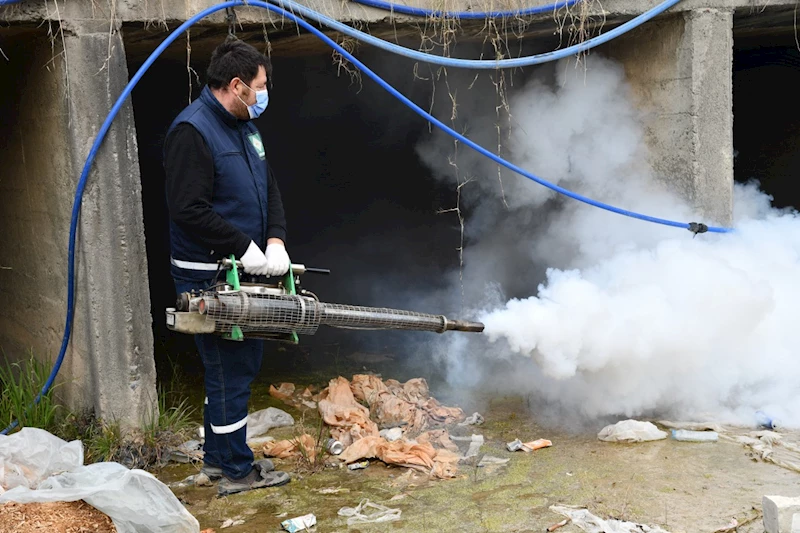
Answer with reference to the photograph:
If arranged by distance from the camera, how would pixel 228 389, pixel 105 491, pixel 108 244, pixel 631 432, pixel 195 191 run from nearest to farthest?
pixel 105 491 < pixel 195 191 < pixel 228 389 < pixel 108 244 < pixel 631 432

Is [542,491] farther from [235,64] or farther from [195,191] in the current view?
[235,64]

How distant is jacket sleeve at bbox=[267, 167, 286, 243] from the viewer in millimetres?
4398

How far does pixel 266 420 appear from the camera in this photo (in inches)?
217

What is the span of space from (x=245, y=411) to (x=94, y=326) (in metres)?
1.05

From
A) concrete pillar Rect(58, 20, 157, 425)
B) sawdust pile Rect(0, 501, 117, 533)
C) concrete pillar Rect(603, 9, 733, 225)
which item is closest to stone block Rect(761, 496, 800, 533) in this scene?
concrete pillar Rect(603, 9, 733, 225)

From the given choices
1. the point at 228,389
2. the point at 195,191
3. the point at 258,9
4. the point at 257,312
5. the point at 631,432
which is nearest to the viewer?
the point at 257,312

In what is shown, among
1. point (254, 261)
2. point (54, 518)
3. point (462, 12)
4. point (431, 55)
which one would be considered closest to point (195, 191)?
point (254, 261)

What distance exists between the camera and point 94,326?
4.62m

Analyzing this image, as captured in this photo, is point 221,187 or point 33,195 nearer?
point 221,187

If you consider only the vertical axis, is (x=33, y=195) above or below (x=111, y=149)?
below

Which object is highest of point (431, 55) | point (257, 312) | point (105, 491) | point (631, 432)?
point (431, 55)

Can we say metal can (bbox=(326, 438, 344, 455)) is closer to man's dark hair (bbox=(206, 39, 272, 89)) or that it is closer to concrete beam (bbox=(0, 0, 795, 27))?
man's dark hair (bbox=(206, 39, 272, 89))

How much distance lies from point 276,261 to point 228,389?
78 cm

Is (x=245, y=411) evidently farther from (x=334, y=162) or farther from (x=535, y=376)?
(x=334, y=162)
